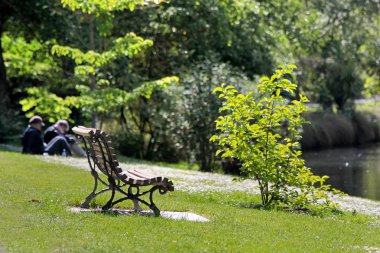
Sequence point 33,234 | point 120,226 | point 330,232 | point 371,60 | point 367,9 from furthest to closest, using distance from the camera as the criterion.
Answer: point 371,60
point 367,9
point 330,232
point 120,226
point 33,234

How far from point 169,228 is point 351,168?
77.8 feet

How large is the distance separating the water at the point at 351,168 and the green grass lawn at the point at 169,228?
40.1 ft

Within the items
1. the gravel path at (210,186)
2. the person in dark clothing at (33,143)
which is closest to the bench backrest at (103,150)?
the gravel path at (210,186)

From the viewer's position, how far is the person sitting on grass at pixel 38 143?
22.5 meters

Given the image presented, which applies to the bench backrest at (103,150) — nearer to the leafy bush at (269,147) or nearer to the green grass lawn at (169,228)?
the green grass lawn at (169,228)

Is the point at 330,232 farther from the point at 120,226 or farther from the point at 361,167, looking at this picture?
the point at 361,167

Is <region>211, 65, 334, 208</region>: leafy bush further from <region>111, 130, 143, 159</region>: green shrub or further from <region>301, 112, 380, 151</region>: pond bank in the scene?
<region>301, 112, 380, 151</region>: pond bank

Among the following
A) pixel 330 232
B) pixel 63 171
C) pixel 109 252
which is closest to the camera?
pixel 109 252

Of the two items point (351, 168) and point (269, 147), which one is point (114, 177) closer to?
point (269, 147)

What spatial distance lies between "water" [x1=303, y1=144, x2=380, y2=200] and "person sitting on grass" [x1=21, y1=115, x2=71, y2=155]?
9217 mm

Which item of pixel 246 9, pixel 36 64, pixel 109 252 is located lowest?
pixel 109 252

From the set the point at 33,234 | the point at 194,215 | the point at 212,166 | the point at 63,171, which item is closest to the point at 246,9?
the point at 212,166

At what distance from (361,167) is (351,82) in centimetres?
1266

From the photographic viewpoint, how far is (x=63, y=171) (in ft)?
58.5
